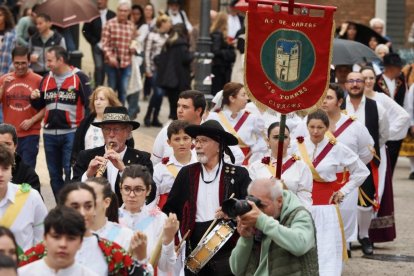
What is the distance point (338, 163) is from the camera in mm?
13922

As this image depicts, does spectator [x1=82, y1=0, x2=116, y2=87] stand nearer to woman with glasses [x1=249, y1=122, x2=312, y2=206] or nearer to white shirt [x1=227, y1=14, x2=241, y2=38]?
white shirt [x1=227, y1=14, x2=241, y2=38]

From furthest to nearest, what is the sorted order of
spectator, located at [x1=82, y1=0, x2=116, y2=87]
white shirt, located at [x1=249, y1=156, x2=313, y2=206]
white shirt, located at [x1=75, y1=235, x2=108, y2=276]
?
spectator, located at [x1=82, y1=0, x2=116, y2=87], white shirt, located at [x1=249, y1=156, x2=313, y2=206], white shirt, located at [x1=75, y1=235, x2=108, y2=276]

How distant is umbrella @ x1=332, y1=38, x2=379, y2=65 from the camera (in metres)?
17.7

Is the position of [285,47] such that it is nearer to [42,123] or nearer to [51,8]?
[42,123]

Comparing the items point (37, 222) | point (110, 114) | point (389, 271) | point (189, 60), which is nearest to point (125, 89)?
point (189, 60)

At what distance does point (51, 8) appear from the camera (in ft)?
72.5

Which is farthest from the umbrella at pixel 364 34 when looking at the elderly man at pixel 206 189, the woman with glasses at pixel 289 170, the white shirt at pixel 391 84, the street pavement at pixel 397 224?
the elderly man at pixel 206 189

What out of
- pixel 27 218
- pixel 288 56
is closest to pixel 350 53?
pixel 288 56

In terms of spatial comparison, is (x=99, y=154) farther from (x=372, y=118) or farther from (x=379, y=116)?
(x=379, y=116)

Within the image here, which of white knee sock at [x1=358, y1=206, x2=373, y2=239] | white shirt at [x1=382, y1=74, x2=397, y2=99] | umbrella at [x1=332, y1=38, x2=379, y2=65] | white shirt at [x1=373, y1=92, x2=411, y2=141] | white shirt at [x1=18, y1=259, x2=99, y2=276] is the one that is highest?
white shirt at [x1=18, y1=259, x2=99, y2=276]

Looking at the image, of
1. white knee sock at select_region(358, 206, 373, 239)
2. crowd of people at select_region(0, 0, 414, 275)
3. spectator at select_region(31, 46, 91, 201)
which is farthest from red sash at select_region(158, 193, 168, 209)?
white knee sock at select_region(358, 206, 373, 239)

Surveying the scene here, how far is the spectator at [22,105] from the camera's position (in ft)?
53.9

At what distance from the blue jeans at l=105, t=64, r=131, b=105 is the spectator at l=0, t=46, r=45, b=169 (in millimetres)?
6895

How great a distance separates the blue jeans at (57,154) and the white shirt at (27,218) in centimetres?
589
